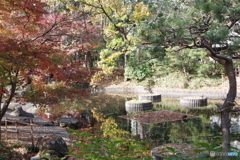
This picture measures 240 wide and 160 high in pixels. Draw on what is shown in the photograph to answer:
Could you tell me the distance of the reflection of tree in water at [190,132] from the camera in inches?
300

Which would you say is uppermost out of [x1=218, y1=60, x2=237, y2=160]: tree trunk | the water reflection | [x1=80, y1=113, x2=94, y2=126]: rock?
[x1=218, y1=60, x2=237, y2=160]: tree trunk

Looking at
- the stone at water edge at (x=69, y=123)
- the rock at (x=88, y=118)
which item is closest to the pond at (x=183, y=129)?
the rock at (x=88, y=118)

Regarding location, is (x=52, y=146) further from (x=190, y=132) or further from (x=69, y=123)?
(x=190, y=132)

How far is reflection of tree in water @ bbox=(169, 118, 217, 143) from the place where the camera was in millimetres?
7618

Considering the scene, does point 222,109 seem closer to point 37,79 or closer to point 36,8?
point 36,8

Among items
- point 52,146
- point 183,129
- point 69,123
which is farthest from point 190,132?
point 52,146

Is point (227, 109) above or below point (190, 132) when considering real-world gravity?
above

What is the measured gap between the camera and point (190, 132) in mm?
8391

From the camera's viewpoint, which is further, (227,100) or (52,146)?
(52,146)

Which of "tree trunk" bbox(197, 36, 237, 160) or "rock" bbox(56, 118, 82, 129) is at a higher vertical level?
"tree trunk" bbox(197, 36, 237, 160)

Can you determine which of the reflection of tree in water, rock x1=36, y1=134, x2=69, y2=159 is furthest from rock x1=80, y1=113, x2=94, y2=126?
rock x1=36, y1=134, x2=69, y2=159

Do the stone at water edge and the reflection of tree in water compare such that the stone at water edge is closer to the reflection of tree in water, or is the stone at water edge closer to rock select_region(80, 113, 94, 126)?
rock select_region(80, 113, 94, 126)

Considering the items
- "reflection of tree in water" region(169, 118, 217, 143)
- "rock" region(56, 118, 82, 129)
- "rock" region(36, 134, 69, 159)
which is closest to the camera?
"rock" region(36, 134, 69, 159)

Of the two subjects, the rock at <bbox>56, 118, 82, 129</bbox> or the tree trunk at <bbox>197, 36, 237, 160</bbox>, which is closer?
the tree trunk at <bbox>197, 36, 237, 160</bbox>
